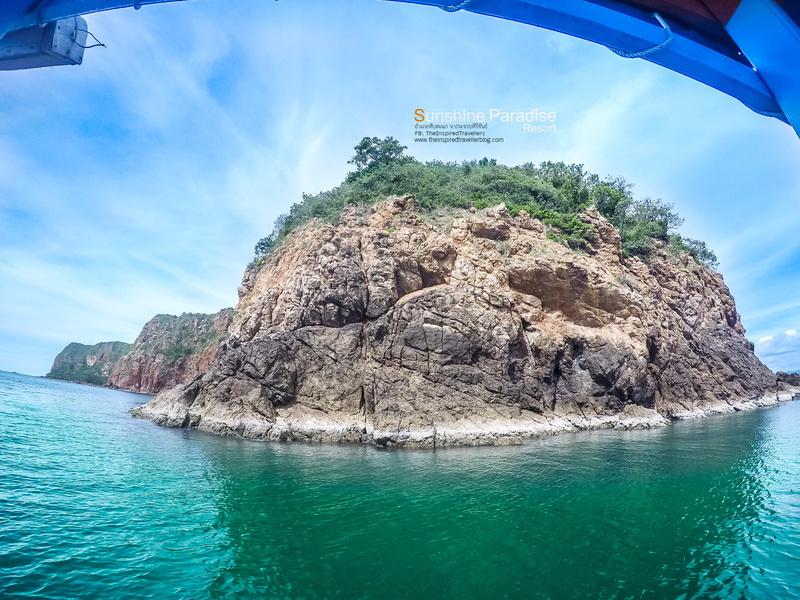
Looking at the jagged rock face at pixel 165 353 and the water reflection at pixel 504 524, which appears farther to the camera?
the jagged rock face at pixel 165 353

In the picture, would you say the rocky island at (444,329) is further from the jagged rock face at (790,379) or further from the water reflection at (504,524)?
the jagged rock face at (790,379)

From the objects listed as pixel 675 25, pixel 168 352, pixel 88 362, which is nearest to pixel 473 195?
pixel 675 25

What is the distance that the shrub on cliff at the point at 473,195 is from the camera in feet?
143

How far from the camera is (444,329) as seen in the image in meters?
32.6

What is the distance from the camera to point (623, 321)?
129ft

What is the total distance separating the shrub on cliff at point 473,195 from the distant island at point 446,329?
28 cm

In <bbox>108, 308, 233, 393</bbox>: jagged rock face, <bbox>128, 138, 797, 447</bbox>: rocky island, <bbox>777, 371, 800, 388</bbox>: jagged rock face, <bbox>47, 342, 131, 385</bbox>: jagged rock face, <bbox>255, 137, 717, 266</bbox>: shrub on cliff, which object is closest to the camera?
<bbox>128, 138, 797, 447</bbox>: rocky island

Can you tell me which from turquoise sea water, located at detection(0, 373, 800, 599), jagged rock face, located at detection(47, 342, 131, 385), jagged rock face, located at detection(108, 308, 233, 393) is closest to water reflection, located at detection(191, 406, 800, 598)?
turquoise sea water, located at detection(0, 373, 800, 599)

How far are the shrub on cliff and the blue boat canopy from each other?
3910 centimetres

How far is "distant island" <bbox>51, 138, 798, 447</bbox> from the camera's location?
102ft

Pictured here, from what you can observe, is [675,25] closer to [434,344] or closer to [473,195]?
[434,344]

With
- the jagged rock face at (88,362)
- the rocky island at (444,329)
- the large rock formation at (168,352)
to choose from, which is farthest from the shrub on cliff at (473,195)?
the jagged rock face at (88,362)

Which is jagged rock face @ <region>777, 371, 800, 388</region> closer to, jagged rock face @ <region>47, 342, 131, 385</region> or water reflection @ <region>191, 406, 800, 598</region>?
water reflection @ <region>191, 406, 800, 598</region>

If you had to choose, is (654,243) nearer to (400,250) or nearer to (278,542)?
(400,250)
